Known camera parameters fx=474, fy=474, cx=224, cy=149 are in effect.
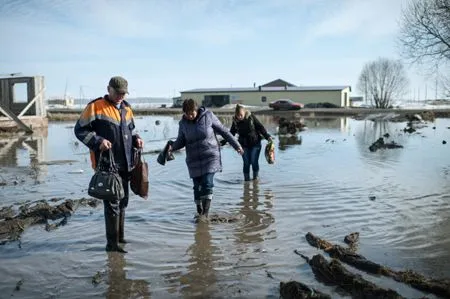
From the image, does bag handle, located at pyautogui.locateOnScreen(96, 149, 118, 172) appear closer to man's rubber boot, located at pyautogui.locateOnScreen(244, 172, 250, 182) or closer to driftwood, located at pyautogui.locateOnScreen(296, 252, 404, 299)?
driftwood, located at pyautogui.locateOnScreen(296, 252, 404, 299)

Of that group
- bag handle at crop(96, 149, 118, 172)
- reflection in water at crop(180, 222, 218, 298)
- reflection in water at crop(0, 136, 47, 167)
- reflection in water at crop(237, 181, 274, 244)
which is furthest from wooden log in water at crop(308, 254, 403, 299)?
reflection in water at crop(0, 136, 47, 167)

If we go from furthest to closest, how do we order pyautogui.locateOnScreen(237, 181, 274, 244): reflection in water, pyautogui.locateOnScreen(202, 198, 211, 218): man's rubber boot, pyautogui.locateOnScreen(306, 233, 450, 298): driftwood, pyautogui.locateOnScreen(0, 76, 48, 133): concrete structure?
1. pyautogui.locateOnScreen(0, 76, 48, 133): concrete structure
2. pyautogui.locateOnScreen(202, 198, 211, 218): man's rubber boot
3. pyautogui.locateOnScreen(237, 181, 274, 244): reflection in water
4. pyautogui.locateOnScreen(306, 233, 450, 298): driftwood

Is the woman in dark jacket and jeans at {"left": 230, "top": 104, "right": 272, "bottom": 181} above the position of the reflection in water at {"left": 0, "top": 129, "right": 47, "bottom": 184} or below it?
above

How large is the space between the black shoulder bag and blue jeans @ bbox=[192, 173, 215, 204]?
1599 mm

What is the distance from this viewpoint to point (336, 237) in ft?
19.9

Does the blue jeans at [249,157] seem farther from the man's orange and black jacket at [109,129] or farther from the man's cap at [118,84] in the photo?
the man's cap at [118,84]

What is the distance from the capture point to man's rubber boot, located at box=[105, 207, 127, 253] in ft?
18.1

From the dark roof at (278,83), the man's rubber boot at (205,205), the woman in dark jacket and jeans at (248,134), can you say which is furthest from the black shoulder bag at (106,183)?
the dark roof at (278,83)

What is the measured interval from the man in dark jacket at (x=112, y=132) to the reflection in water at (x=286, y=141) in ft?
39.5

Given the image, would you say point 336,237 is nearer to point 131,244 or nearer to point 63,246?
point 131,244

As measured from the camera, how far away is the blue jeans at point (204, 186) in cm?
680

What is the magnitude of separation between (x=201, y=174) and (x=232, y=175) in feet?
15.2

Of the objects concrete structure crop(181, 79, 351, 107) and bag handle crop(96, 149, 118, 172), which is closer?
bag handle crop(96, 149, 118, 172)

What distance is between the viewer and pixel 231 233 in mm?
6316
